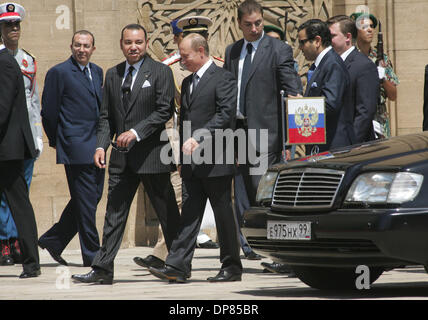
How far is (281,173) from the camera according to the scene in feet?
26.3

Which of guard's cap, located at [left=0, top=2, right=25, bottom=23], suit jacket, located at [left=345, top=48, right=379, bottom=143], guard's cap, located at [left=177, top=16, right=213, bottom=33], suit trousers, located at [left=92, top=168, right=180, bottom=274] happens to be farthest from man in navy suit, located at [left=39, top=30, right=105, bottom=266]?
suit jacket, located at [left=345, top=48, right=379, bottom=143]

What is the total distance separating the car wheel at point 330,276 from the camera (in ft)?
27.0

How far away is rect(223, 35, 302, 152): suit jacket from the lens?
964 cm

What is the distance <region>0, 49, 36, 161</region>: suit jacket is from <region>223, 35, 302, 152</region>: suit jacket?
6.86ft

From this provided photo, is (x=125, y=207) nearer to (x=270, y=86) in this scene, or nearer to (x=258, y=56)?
(x=270, y=86)

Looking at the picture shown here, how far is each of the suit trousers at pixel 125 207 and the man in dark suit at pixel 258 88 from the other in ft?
2.44

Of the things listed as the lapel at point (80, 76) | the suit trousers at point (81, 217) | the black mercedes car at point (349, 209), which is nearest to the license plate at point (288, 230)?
the black mercedes car at point (349, 209)

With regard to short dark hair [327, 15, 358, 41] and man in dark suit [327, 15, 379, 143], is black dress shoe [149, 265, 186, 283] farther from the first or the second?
short dark hair [327, 15, 358, 41]

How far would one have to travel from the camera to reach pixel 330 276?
27.0 ft

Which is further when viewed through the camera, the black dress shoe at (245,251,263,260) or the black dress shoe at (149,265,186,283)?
the black dress shoe at (245,251,263,260)

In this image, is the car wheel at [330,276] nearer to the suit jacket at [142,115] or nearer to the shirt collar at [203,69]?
the suit jacket at [142,115]

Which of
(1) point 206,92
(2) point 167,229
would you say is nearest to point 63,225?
(2) point 167,229

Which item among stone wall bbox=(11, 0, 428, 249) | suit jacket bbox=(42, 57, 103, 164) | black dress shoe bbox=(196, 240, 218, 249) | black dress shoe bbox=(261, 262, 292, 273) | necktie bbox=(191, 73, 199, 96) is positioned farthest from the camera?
stone wall bbox=(11, 0, 428, 249)

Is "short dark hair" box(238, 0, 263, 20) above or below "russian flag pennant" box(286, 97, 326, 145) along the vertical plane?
above
